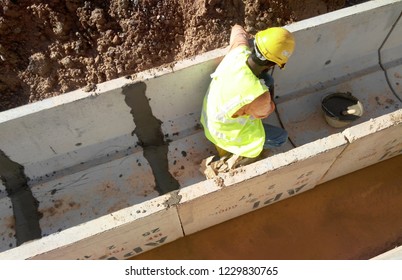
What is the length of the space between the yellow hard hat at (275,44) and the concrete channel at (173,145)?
86cm

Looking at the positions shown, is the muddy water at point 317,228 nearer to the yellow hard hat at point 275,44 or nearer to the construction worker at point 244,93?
the construction worker at point 244,93

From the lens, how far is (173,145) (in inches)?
194

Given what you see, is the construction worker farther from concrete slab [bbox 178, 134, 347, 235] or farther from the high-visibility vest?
Answer: concrete slab [bbox 178, 134, 347, 235]

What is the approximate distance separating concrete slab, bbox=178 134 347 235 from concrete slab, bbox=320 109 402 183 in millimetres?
165

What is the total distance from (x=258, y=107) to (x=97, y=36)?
271 centimetres

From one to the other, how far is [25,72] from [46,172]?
1.40m

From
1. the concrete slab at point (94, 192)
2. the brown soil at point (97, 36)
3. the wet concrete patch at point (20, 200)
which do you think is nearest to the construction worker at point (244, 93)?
the concrete slab at point (94, 192)

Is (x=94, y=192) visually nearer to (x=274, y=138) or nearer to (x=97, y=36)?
(x=97, y=36)

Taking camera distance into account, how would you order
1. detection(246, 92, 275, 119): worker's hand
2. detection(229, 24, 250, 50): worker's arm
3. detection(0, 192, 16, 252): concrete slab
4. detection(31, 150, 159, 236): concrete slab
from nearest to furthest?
detection(246, 92, 275, 119): worker's hand, detection(229, 24, 250, 50): worker's arm, detection(0, 192, 16, 252): concrete slab, detection(31, 150, 159, 236): concrete slab

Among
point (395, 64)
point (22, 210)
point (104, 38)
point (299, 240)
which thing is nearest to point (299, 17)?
point (395, 64)

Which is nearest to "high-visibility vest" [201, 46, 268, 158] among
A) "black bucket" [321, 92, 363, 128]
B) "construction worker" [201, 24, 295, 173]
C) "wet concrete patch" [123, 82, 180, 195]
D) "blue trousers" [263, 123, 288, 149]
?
"construction worker" [201, 24, 295, 173]

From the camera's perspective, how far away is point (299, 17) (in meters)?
5.63

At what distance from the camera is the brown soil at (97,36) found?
5.05m

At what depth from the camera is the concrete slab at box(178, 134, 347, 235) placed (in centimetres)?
360
